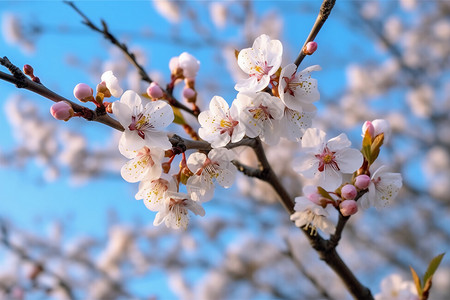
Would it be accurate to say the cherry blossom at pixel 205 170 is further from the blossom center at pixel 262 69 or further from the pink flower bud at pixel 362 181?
the pink flower bud at pixel 362 181

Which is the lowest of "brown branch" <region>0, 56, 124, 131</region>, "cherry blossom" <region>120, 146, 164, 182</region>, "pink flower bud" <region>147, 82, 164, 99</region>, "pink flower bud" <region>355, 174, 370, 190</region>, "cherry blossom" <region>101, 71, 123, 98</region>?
"pink flower bud" <region>355, 174, 370, 190</region>

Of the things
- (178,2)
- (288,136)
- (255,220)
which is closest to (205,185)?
(288,136)

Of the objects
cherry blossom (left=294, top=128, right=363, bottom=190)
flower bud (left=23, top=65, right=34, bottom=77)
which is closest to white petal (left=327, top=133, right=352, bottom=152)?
cherry blossom (left=294, top=128, right=363, bottom=190)

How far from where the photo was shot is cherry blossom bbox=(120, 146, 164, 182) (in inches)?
35.5

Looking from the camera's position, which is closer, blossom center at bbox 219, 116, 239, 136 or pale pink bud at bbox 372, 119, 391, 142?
blossom center at bbox 219, 116, 239, 136

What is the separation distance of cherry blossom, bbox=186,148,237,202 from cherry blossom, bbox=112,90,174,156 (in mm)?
108

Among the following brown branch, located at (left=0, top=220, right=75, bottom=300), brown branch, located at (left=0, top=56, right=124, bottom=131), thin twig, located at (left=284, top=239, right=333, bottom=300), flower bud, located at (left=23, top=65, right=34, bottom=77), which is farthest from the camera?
brown branch, located at (left=0, top=220, right=75, bottom=300)

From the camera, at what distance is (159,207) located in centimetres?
97

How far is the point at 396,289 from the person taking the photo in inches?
53.7

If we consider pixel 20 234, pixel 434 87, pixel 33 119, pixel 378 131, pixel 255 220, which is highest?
pixel 33 119

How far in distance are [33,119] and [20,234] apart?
247 cm

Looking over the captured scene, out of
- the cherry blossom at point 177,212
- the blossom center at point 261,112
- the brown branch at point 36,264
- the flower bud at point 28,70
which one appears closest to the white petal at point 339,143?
the blossom center at point 261,112

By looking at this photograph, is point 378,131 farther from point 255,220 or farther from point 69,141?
point 69,141

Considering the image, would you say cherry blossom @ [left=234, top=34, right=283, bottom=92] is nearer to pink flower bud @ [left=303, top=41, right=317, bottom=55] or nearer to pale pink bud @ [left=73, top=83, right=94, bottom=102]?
pink flower bud @ [left=303, top=41, right=317, bottom=55]
